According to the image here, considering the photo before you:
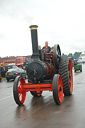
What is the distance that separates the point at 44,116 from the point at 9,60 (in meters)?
53.3

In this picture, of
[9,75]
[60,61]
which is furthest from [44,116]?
[9,75]

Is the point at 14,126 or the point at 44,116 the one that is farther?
the point at 44,116

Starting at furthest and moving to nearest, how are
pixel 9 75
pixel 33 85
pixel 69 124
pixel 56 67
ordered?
pixel 9 75, pixel 56 67, pixel 33 85, pixel 69 124

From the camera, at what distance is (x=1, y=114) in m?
6.32

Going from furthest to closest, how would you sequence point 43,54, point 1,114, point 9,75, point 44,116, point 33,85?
point 9,75, point 43,54, point 33,85, point 1,114, point 44,116

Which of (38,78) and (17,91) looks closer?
(17,91)

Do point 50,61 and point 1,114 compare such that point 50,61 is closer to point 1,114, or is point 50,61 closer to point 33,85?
point 33,85

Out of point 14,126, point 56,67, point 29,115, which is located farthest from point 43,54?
point 14,126

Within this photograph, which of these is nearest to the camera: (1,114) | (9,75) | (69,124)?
(69,124)

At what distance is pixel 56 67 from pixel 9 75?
12334 millimetres

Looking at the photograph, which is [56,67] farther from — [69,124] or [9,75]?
[9,75]

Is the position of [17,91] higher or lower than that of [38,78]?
lower

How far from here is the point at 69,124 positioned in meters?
4.89

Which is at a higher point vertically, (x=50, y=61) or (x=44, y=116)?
(x=50, y=61)
